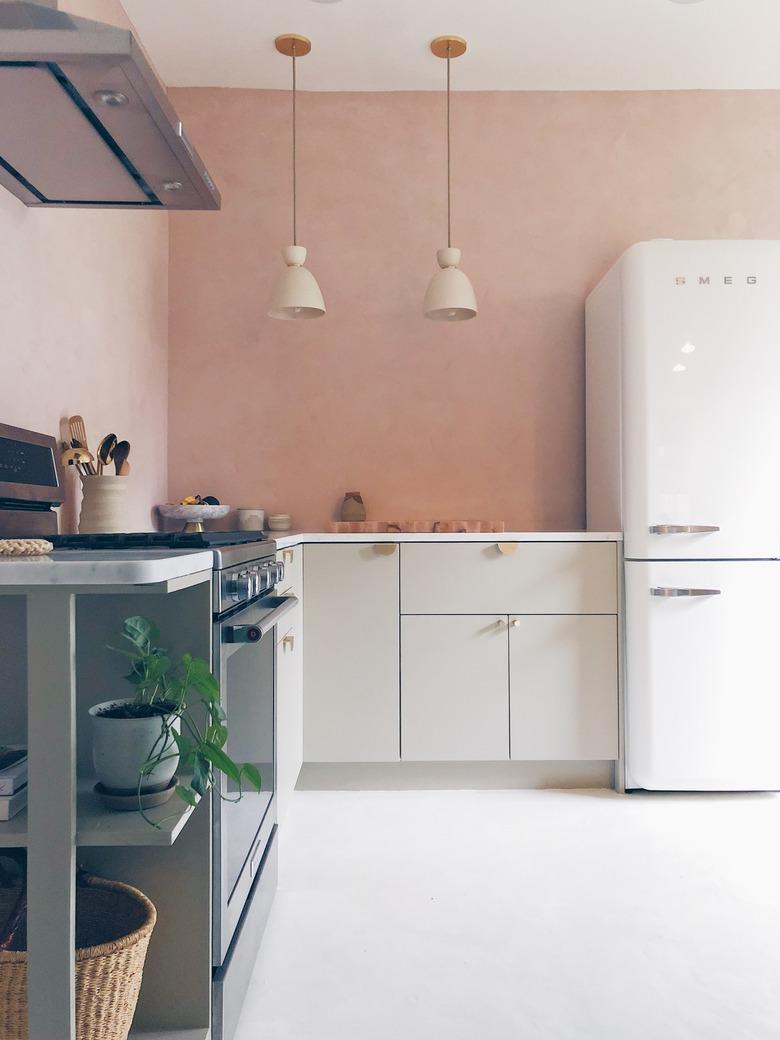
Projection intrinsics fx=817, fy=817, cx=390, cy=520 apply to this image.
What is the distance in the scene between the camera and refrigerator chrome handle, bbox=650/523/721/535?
2.67m

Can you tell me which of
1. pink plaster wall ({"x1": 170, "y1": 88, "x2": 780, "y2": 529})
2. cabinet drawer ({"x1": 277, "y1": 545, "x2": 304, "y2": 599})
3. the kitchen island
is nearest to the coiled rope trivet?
the kitchen island

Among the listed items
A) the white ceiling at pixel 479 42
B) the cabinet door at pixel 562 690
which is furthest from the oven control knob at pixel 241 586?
the white ceiling at pixel 479 42

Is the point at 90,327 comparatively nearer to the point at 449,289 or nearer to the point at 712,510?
the point at 449,289

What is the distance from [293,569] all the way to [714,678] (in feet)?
4.65

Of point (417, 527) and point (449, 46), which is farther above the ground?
point (449, 46)

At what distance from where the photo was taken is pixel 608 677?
279 cm

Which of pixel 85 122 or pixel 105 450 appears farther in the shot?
pixel 105 450

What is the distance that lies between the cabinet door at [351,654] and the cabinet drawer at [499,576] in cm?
8

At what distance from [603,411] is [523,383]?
1.36 ft

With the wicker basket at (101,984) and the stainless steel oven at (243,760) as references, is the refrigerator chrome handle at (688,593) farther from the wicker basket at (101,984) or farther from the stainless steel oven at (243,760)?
the wicker basket at (101,984)

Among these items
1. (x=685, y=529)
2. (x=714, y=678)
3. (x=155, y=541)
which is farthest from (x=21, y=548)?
(x=714, y=678)

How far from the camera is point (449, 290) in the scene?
283cm

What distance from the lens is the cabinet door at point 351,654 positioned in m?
2.76

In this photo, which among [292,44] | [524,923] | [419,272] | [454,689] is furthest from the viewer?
[419,272]
